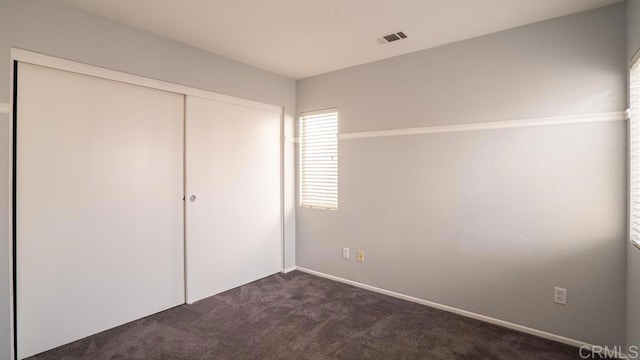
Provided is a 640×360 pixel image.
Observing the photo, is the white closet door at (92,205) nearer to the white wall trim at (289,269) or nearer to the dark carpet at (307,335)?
the dark carpet at (307,335)

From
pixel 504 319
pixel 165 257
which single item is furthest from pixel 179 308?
pixel 504 319

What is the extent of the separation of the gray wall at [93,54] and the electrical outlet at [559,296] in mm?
3448

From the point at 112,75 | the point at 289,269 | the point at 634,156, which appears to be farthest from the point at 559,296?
the point at 112,75

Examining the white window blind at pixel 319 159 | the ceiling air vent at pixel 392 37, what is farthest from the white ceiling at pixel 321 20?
the white window blind at pixel 319 159

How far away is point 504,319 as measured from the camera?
271 cm

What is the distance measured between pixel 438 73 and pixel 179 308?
3.40 meters

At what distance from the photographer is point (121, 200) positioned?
267 centimetres

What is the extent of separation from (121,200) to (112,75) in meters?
1.04

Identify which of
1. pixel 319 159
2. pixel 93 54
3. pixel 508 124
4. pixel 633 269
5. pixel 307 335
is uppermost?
pixel 93 54

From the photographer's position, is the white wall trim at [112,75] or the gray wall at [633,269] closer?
the gray wall at [633,269]

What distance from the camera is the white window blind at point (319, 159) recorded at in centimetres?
388

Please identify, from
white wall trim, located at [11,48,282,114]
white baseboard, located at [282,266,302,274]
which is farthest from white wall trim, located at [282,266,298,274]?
white wall trim, located at [11,48,282,114]

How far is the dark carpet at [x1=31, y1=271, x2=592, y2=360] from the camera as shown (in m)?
2.31

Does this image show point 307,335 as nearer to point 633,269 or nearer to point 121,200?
point 121,200
